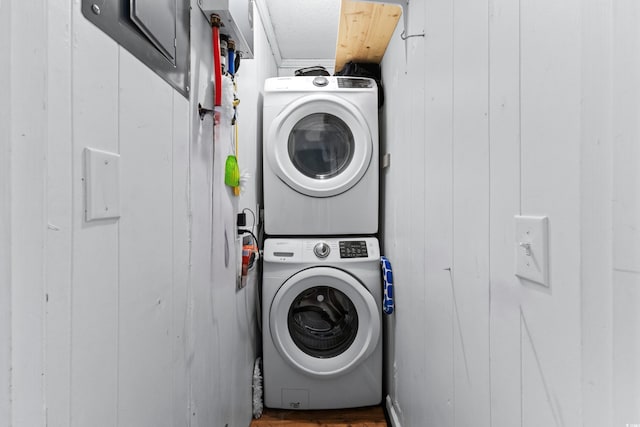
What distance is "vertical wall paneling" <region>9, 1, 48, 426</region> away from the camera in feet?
1.16

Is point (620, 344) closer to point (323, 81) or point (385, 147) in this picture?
point (385, 147)

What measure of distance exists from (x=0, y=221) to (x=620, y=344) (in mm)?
706

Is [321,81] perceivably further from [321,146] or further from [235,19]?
[235,19]

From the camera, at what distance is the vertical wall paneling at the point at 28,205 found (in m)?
0.35

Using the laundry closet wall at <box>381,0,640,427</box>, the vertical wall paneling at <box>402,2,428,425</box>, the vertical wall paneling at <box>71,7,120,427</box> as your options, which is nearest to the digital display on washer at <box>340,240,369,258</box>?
the vertical wall paneling at <box>402,2,428,425</box>

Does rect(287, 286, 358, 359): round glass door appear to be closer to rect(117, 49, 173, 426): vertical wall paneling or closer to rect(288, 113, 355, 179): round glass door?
rect(288, 113, 355, 179): round glass door

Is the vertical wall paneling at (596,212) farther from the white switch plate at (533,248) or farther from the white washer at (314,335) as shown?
the white washer at (314,335)

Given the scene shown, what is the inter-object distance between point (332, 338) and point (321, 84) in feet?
4.60

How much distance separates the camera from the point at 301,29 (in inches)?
83.0

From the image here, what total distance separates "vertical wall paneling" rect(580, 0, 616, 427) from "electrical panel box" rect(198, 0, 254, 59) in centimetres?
91

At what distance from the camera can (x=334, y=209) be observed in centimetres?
176

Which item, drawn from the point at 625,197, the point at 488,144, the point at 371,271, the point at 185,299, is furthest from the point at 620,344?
the point at 371,271

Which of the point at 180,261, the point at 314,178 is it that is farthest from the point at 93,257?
the point at 314,178

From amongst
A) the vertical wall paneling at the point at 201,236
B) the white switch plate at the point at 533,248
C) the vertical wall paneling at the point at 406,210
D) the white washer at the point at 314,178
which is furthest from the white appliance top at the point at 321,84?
the white switch plate at the point at 533,248
